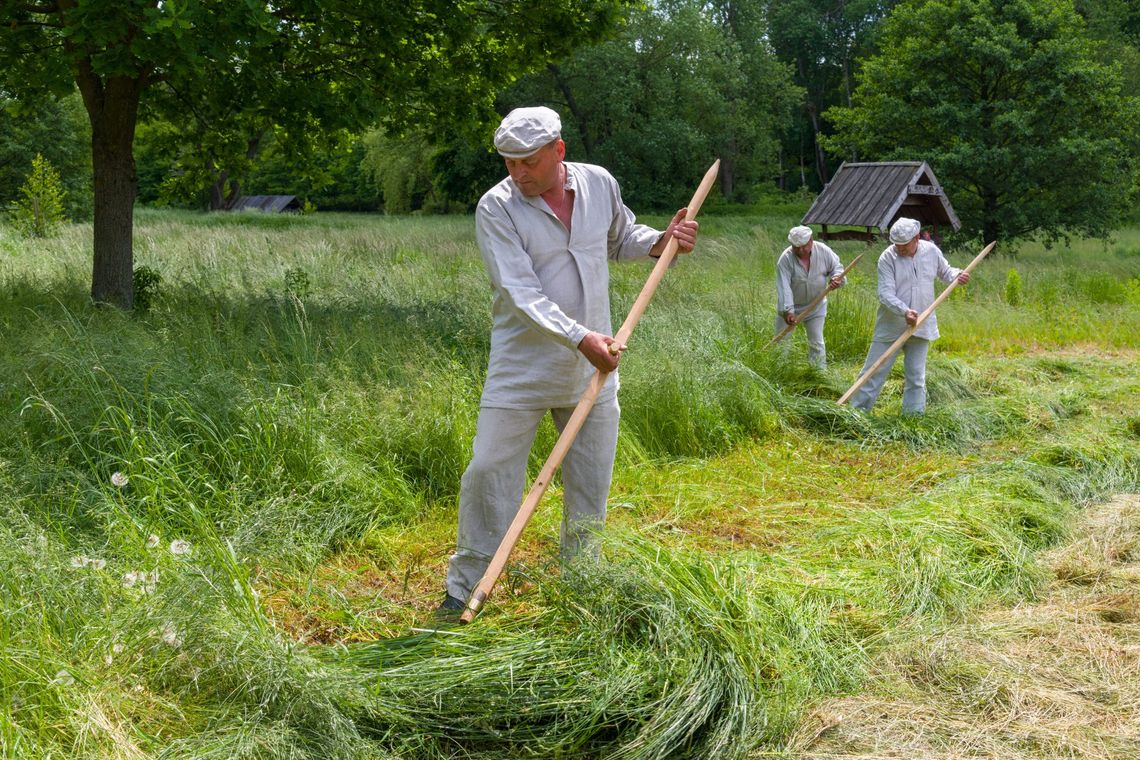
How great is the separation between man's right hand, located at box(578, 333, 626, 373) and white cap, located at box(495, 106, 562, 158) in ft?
2.14

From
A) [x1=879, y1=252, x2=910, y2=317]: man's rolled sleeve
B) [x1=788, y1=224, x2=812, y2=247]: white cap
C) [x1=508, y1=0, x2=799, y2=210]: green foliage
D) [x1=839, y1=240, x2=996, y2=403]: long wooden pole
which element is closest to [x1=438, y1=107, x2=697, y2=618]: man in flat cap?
[x1=839, y1=240, x2=996, y2=403]: long wooden pole

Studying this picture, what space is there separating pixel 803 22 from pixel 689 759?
51316mm

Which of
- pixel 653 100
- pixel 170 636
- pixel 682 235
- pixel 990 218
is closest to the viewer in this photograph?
pixel 170 636

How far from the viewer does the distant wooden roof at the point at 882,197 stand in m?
14.4

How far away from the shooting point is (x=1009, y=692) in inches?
129

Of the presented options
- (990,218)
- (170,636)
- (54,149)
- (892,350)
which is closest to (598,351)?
(170,636)

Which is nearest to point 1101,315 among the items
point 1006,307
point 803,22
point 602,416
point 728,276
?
point 1006,307

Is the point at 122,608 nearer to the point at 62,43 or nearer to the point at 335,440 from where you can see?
the point at 335,440

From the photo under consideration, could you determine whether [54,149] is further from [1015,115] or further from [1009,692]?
[1009,692]

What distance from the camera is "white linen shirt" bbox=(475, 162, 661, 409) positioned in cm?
363

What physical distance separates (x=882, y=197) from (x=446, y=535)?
37.3ft

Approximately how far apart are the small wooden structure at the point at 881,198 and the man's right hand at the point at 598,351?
11321 millimetres

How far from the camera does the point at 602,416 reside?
12.7 feet

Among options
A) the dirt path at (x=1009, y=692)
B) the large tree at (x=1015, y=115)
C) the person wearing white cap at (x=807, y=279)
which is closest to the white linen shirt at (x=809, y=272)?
the person wearing white cap at (x=807, y=279)
